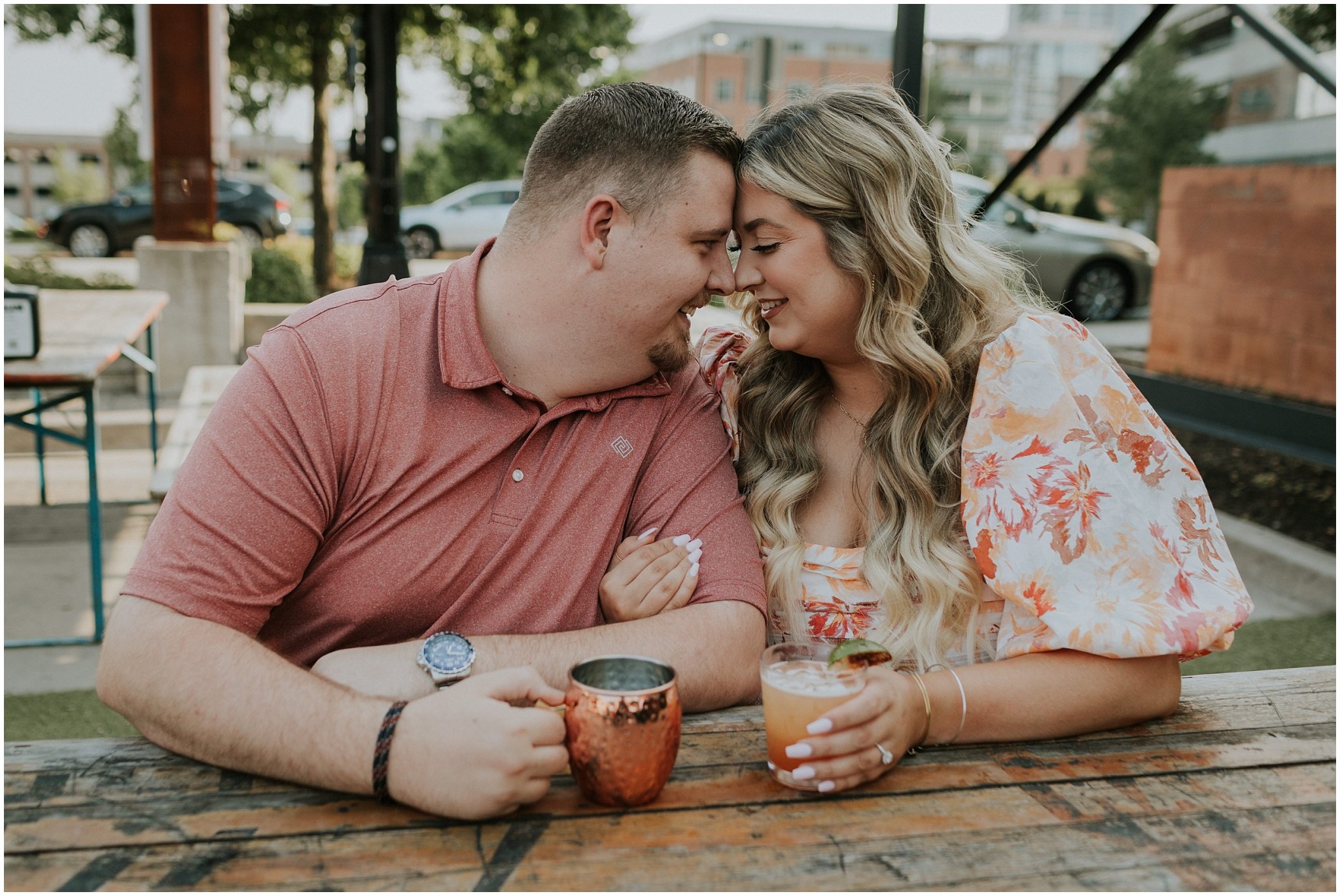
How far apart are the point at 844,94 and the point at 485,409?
93 cm

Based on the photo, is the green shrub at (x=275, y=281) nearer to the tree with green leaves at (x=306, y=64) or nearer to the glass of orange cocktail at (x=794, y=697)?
the tree with green leaves at (x=306, y=64)

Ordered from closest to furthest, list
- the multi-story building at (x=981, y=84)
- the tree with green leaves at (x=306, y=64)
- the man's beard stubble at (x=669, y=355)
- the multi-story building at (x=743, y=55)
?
the man's beard stubble at (x=669, y=355) < the tree with green leaves at (x=306, y=64) < the multi-story building at (x=743, y=55) < the multi-story building at (x=981, y=84)

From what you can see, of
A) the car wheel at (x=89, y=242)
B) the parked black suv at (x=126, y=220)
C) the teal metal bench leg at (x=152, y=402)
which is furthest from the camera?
the car wheel at (x=89, y=242)

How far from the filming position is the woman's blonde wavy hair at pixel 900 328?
6.57 feet

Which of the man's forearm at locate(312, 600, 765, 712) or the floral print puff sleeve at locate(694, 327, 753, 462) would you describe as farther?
the floral print puff sleeve at locate(694, 327, 753, 462)

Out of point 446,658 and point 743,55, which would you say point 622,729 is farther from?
point 743,55

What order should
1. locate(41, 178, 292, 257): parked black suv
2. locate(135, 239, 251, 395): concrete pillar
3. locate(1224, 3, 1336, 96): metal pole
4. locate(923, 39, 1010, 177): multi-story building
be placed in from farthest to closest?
locate(923, 39, 1010, 177): multi-story building
locate(41, 178, 292, 257): parked black suv
locate(135, 239, 251, 395): concrete pillar
locate(1224, 3, 1336, 96): metal pole

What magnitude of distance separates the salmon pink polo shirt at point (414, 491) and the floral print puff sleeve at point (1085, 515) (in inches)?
17.8

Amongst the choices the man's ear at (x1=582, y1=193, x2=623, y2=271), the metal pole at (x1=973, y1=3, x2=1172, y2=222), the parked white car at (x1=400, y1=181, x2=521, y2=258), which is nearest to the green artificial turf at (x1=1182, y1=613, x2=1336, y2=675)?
the metal pole at (x1=973, y1=3, x2=1172, y2=222)

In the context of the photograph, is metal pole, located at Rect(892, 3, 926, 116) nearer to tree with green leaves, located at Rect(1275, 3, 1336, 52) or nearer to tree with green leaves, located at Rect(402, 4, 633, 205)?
tree with green leaves, located at Rect(1275, 3, 1336, 52)

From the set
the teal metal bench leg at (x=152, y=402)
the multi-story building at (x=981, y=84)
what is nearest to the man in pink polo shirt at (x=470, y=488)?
the teal metal bench leg at (x=152, y=402)

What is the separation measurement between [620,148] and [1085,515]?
3.44ft

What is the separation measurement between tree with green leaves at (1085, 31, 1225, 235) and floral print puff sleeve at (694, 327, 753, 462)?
20.7 feet

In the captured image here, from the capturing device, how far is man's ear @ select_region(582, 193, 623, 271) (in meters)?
1.97
